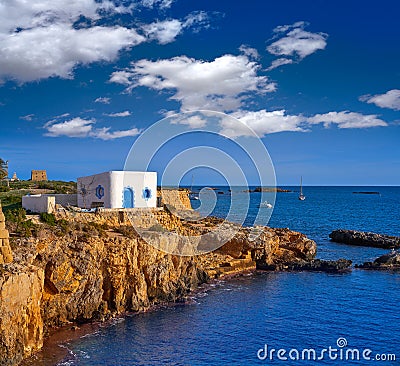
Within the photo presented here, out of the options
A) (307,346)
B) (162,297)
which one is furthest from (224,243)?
(307,346)

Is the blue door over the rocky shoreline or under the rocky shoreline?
over

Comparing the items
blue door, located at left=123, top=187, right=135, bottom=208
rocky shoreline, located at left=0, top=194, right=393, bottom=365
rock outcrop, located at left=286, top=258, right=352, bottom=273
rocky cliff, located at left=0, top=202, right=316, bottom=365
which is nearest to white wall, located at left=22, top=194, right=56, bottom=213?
rocky shoreline, located at left=0, top=194, right=393, bottom=365

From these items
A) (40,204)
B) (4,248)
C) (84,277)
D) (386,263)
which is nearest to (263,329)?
(84,277)

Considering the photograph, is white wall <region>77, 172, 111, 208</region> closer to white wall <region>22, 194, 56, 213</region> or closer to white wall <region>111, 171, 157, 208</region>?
white wall <region>111, 171, 157, 208</region>

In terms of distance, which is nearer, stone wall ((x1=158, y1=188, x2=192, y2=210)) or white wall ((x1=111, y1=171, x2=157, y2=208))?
white wall ((x1=111, y1=171, x2=157, y2=208))

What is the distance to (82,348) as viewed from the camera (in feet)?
73.4

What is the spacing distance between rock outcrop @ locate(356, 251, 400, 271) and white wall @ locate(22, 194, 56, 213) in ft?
98.0

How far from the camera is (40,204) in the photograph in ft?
111

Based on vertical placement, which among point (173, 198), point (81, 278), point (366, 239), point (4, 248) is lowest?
point (366, 239)

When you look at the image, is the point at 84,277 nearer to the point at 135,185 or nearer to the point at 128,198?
the point at 128,198

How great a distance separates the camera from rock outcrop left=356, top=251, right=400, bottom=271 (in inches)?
1689

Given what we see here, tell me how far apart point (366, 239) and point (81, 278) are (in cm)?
4488

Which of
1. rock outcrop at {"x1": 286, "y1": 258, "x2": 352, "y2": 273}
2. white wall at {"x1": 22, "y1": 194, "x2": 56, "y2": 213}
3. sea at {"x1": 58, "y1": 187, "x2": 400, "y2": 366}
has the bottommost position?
sea at {"x1": 58, "y1": 187, "x2": 400, "y2": 366}

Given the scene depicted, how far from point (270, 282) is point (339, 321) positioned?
34.2 ft
